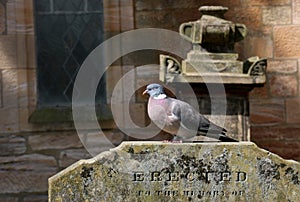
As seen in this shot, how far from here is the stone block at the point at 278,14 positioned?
7.18 metres

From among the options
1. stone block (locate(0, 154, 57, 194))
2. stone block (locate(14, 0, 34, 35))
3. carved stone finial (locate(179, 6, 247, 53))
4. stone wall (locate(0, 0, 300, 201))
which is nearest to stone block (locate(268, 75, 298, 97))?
stone wall (locate(0, 0, 300, 201))

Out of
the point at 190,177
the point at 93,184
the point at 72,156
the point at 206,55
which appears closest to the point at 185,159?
the point at 190,177

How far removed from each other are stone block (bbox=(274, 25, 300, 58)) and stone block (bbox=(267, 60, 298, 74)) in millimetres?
64

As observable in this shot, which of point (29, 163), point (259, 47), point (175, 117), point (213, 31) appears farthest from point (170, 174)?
point (259, 47)

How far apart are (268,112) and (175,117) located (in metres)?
2.51

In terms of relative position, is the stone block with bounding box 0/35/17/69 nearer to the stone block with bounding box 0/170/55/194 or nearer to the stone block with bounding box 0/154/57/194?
the stone block with bounding box 0/154/57/194

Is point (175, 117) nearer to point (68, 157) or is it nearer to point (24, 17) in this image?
point (68, 157)

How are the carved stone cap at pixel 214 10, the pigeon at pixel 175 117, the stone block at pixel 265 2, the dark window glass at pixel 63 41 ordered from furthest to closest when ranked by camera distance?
the dark window glass at pixel 63 41 → the stone block at pixel 265 2 → the carved stone cap at pixel 214 10 → the pigeon at pixel 175 117

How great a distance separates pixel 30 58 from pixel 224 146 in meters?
3.16

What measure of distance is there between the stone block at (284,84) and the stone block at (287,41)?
20 centimetres

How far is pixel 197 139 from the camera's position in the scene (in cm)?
589

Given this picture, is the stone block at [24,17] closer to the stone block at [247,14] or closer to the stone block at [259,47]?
the stone block at [247,14]

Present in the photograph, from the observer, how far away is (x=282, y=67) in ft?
23.7

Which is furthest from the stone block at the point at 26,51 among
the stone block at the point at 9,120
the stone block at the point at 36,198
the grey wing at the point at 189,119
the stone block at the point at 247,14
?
the grey wing at the point at 189,119
